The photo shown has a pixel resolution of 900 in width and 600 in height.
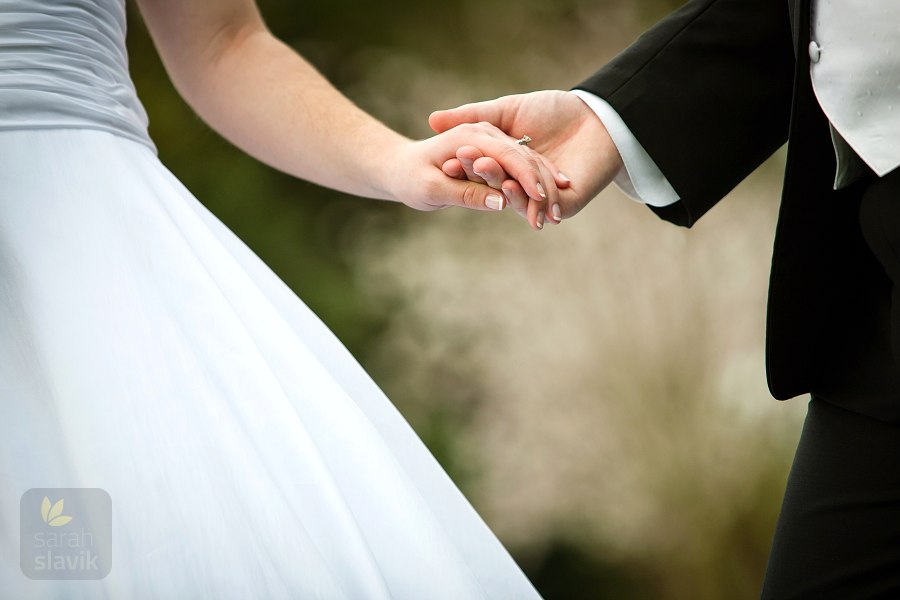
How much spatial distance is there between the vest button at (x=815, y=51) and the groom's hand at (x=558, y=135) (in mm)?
237

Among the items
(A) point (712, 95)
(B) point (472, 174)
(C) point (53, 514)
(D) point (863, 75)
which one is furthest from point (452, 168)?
(C) point (53, 514)

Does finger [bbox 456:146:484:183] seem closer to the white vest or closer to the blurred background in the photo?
the white vest

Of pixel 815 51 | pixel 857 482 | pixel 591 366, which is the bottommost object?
pixel 591 366

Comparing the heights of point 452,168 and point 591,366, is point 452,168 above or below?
above

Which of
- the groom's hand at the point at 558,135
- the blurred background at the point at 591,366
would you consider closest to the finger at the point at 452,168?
the groom's hand at the point at 558,135

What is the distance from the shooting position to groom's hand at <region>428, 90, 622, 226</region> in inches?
37.3

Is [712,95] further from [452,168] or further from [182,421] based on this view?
[182,421]

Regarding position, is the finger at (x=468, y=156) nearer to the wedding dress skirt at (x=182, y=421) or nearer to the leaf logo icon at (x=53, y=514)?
the wedding dress skirt at (x=182, y=421)

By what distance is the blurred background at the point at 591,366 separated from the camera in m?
2.99

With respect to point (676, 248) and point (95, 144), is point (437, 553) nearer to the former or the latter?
point (95, 144)

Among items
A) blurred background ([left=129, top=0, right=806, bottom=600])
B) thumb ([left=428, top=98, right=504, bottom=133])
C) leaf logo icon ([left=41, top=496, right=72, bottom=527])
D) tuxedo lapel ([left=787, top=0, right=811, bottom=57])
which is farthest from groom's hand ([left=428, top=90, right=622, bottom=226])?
blurred background ([left=129, top=0, right=806, bottom=600])

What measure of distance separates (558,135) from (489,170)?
5.9 inches

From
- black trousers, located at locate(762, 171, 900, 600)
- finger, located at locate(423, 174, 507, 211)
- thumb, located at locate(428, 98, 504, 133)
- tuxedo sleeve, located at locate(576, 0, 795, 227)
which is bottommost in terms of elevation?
black trousers, located at locate(762, 171, 900, 600)

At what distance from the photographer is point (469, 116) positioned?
1.00m
